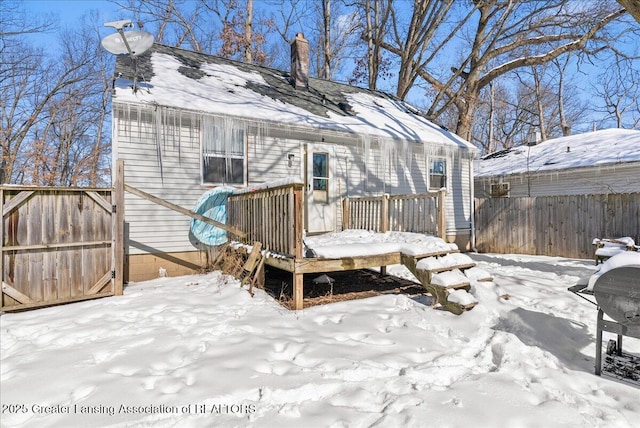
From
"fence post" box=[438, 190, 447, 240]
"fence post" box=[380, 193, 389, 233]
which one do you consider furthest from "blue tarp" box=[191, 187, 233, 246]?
"fence post" box=[438, 190, 447, 240]

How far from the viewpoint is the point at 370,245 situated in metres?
4.95

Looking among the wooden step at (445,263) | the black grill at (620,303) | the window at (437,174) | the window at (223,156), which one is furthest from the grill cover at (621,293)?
the window at (437,174)

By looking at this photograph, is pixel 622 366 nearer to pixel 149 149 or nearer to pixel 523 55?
pixel 149 149

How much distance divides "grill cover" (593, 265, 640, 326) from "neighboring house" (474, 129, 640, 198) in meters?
10.9

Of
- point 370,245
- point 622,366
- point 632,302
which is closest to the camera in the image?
point 632,302

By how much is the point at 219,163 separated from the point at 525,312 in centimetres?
588

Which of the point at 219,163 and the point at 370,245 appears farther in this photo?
the point at 219,163

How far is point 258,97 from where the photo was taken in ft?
26.7

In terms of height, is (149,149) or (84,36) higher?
(84,36)

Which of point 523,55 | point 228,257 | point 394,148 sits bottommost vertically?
point 228,257

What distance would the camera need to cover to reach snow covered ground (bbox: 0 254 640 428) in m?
2.21

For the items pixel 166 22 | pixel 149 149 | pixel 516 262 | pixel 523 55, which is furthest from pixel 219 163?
pixel 523 55

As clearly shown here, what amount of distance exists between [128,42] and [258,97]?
280cm

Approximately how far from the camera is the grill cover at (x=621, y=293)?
8.33ft
